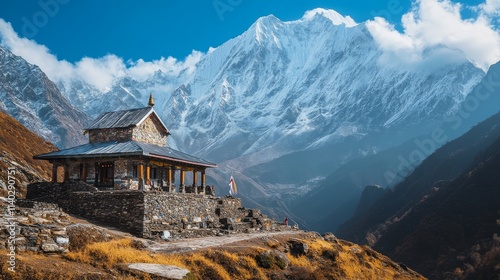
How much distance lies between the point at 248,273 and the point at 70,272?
8.16 meters

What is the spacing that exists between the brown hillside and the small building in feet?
18.3

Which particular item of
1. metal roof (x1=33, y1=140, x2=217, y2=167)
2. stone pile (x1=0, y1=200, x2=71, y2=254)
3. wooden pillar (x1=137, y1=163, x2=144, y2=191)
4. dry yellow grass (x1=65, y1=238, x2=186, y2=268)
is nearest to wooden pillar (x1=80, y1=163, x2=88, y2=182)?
metal roof (x1=33, y1=140, x2=217, y2=167)

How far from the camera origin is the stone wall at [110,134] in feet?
123

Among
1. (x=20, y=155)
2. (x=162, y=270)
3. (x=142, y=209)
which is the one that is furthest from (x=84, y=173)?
(x=20, y=155)

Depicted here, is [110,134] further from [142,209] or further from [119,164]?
[142,209]

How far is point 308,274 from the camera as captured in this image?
21984 mm

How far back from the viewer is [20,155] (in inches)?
2154

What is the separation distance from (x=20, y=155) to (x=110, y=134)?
22506 mm

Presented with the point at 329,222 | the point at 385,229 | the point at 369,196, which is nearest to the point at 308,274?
the point at 385,229

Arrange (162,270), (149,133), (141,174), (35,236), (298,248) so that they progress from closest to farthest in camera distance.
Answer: (35,236) < (162,270) < (298,248) < (141,174) < (149,133)

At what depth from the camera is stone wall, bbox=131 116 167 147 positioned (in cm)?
3819

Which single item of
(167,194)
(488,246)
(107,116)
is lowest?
(488,246)

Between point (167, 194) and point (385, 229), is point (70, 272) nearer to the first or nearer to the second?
point (167, 194)

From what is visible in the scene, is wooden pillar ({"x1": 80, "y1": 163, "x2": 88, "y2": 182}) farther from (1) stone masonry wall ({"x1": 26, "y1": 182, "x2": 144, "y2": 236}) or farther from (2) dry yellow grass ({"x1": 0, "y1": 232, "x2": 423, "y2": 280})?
(2) dry yellow grass ({"x1": 0, "y1": 232, "x2": 423, "y2": 280})
